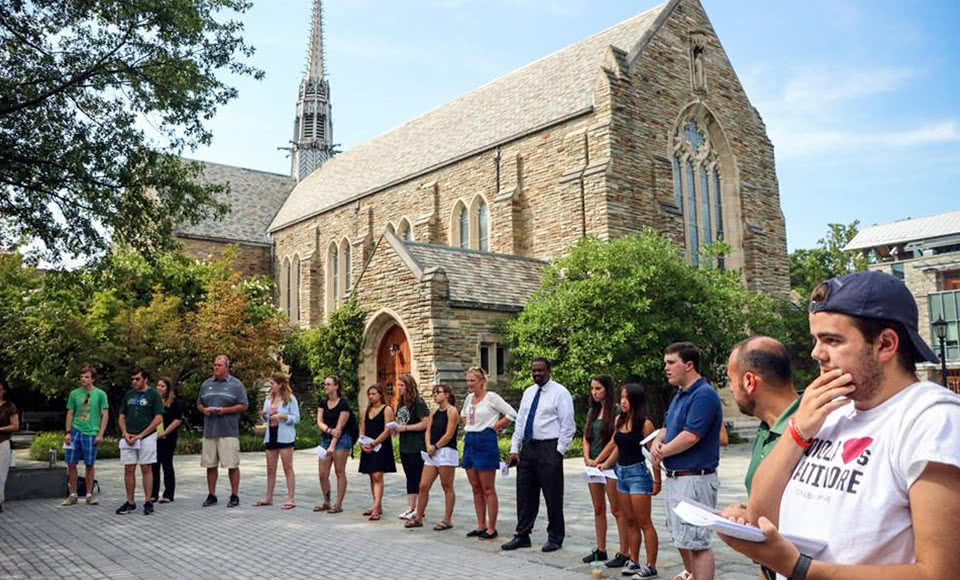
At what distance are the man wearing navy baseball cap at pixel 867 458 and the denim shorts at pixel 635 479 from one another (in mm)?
4473

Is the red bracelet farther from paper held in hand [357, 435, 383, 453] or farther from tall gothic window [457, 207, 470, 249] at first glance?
tall gothic window [457, 207, 470, 249]

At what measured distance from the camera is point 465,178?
94.3 ft

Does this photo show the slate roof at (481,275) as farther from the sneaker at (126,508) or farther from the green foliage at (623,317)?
the sneaker at (126,508)

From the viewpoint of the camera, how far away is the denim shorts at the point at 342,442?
33.9 feet

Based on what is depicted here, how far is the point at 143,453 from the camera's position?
1052 cm

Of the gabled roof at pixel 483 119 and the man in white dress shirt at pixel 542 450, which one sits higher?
the gabled roof at pixel 483 119

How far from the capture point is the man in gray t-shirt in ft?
36.1

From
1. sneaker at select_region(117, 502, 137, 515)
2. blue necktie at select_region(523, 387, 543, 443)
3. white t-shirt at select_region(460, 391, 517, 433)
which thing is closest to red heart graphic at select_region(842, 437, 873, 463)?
blue necktie at select_region(523, 387, 543, 443)

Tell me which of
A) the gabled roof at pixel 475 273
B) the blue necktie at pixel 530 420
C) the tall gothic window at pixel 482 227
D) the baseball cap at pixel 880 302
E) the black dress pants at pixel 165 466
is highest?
the tall gothic window at pixel 482 227

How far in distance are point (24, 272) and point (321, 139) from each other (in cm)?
3108

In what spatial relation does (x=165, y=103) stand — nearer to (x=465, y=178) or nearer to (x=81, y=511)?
(x=81, y=511)

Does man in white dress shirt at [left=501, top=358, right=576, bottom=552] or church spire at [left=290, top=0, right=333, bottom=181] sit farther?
church spire at [left=290, top=0, right=333, bottom=181]

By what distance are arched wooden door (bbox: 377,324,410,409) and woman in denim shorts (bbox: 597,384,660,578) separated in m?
13.3

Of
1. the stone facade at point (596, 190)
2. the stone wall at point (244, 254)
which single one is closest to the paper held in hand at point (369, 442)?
the stone facade at point (596, 190)
